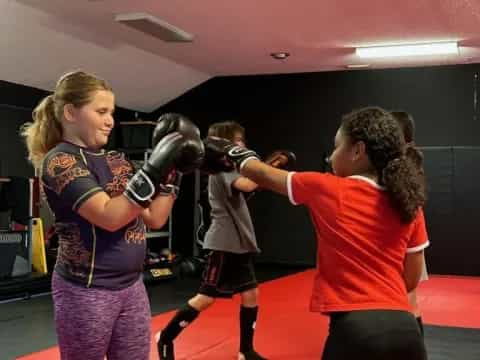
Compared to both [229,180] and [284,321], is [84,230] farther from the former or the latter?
[284,321]

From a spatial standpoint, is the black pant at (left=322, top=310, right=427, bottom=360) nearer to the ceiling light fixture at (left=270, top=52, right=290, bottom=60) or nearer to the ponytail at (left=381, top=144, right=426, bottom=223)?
the ponytail at (left=381, top=144, right=426, bottom=223)

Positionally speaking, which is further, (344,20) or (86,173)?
(344,20)

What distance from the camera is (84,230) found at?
175 centimetres

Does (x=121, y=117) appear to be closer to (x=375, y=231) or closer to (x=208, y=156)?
(x=208, y=156)

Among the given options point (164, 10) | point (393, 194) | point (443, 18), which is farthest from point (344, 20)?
point (393, 194)

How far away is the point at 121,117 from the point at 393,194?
281 inches

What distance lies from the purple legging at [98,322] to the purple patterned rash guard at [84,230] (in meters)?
0.03

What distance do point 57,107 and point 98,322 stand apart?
641mm

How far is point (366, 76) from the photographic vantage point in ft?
26.5

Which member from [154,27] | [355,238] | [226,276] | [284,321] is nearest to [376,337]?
[355,238]

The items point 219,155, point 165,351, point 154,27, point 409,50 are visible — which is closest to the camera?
point 219,155

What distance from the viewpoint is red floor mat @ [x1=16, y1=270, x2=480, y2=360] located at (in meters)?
3.71

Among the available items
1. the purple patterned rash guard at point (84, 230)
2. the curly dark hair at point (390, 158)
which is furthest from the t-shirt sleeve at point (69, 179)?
the curly dark hair at point (390, 158)

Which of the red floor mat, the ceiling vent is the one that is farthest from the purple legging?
the ceiling vent
